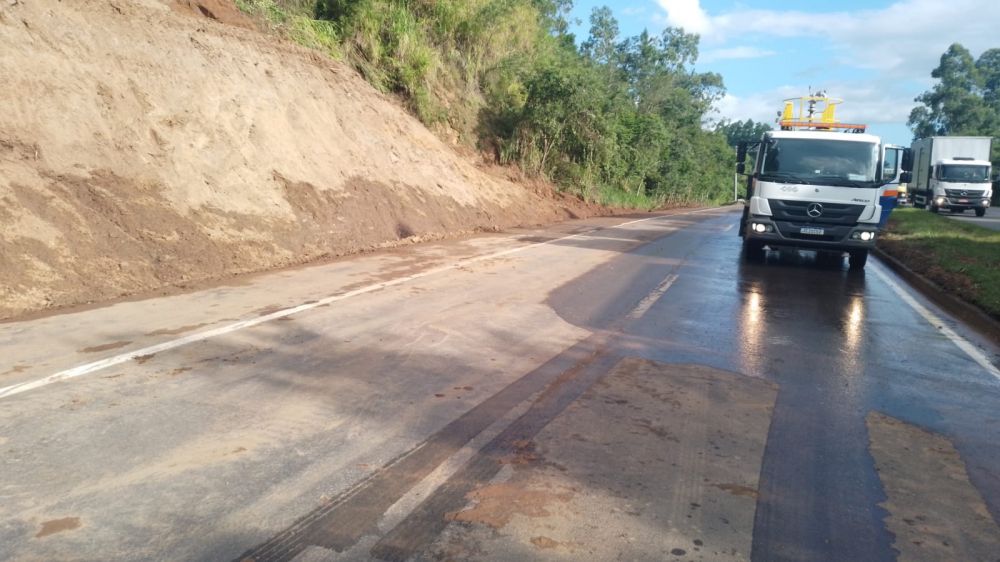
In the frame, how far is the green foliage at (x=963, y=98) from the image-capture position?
237ft

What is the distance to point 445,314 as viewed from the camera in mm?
9023

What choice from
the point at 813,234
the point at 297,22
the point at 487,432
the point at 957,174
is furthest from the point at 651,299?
the point at 957,174

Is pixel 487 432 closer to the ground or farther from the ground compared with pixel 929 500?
farther from the ground

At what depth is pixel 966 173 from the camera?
38906 millimetres

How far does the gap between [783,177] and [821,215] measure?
3.13 feet

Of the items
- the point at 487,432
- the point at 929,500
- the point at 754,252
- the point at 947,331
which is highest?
the point at 754,252

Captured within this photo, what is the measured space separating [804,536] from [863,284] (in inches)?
410

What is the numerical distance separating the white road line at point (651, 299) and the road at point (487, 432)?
0.09 meters

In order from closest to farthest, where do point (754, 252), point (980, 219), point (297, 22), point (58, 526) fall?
point (58, 526)
point (754, 252)
point (297, 22)
point (980, 219)

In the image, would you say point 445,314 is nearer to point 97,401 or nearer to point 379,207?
point 97,401

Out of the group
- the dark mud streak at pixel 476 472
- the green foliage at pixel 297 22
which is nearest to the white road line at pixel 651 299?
the dark mud streak at pixel 476 472

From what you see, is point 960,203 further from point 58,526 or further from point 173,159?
point 58,526

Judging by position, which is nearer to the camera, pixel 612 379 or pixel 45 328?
pixel 612 379

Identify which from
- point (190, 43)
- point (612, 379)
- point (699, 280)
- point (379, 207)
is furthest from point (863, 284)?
point (190, 43)
